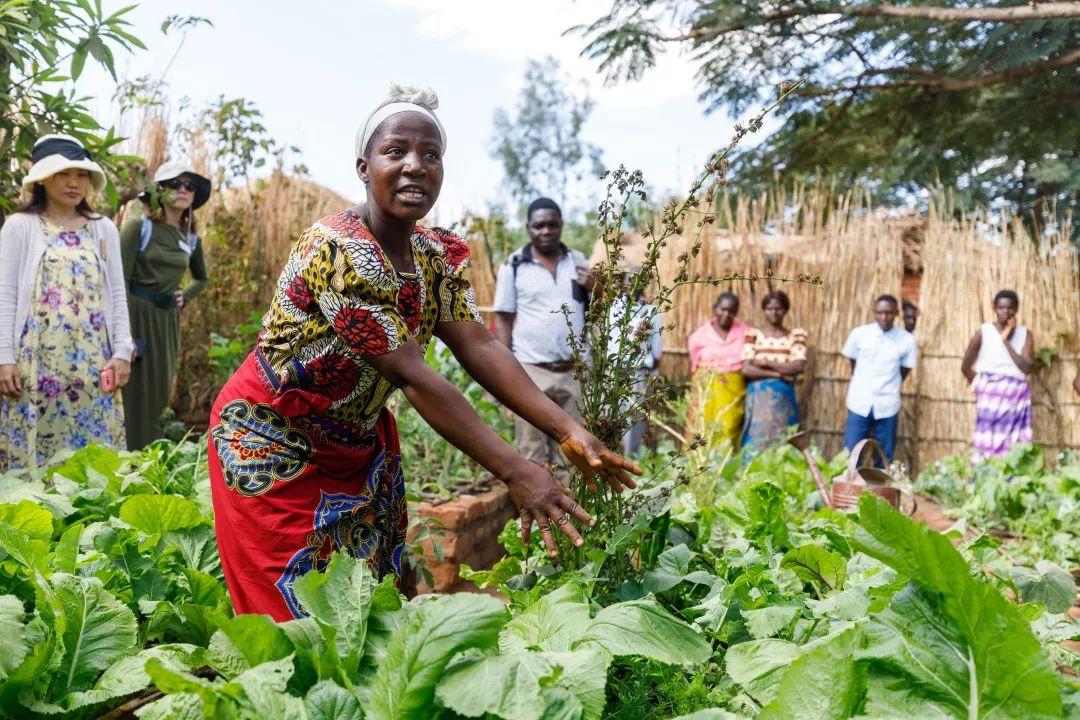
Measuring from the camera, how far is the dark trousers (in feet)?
23.2

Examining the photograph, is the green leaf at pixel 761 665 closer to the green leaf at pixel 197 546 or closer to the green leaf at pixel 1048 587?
the green leaf at pixel 1048 587

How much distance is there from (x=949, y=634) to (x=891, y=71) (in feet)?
23.0

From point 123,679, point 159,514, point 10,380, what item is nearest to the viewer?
point 123,679

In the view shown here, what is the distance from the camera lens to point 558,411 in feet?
5.78

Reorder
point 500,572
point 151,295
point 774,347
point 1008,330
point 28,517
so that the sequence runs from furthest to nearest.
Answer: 1. point 774,347
2. point 1008,330
3. point 151,295
4. point 500,572
5. point 28,517

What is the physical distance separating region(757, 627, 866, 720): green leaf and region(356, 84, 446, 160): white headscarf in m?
1.19

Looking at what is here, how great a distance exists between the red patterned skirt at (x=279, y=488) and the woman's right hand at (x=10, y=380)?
2.05 meters

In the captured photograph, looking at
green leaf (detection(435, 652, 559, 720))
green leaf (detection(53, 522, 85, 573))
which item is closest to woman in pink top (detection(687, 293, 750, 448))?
green leaf (detection(53, 522, 85, 573))

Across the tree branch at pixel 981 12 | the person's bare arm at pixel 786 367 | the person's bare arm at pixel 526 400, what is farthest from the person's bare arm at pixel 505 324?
the tree branch at pixel 981 12

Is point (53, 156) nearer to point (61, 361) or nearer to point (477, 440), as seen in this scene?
point (61, 361)

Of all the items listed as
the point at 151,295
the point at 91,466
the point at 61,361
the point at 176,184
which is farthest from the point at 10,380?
the point at 176,184

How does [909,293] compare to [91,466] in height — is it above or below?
above

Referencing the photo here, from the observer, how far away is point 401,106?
174cm

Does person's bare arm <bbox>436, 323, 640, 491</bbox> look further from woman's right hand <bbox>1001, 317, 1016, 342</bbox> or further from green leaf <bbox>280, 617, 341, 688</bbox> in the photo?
woman's right hand <bbox>1001, 317, 1016, 342</bbox>
